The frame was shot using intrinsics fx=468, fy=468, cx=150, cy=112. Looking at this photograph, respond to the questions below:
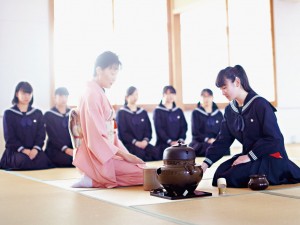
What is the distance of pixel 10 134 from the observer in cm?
620

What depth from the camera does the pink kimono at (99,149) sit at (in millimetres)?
3824

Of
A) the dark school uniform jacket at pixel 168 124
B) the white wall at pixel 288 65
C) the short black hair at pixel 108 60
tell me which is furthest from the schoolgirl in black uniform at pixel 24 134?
the white wall at pixel 288 65

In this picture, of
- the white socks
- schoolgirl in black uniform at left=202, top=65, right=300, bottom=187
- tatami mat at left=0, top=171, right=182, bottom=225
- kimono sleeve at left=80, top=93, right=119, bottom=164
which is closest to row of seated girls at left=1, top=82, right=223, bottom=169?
the white socks

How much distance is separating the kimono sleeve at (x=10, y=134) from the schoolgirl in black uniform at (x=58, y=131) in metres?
0.46

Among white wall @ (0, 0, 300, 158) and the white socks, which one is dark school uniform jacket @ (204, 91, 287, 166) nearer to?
the white socks

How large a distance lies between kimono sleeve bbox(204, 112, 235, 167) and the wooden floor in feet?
0.75

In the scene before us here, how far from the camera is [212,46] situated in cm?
891

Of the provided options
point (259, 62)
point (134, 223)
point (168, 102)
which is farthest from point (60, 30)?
point (134, 223)

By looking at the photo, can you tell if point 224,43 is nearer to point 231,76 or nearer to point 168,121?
point 168,121

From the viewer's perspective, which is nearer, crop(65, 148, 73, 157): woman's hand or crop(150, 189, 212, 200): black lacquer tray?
crop(150, 189, 212, 200): black lacquer tray

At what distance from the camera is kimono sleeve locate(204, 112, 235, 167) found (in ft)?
12.5

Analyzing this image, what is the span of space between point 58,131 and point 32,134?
1.25 ft

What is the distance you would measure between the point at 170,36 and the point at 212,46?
943mm

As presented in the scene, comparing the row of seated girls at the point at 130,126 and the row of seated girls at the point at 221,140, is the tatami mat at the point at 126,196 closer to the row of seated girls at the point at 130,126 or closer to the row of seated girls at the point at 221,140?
the row of seated girls at the point at 221,140
